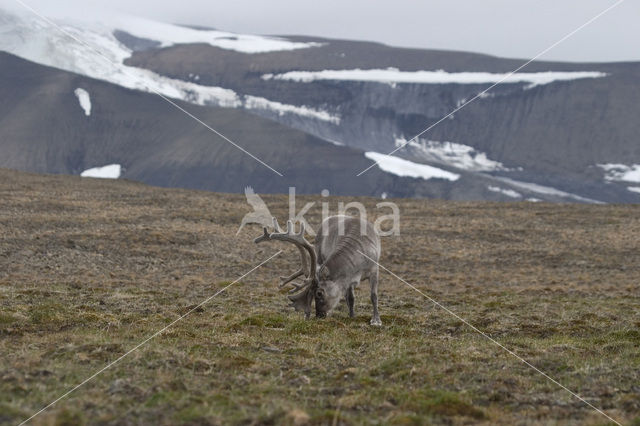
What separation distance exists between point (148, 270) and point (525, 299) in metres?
18.4

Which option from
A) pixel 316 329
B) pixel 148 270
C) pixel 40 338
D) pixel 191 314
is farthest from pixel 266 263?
pixel 40 338

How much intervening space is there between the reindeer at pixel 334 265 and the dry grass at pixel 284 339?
66 centimetres

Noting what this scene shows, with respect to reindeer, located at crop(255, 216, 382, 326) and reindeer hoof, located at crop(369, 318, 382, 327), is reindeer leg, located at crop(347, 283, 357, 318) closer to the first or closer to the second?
reindeer, located at crop(255, 216, 382, 326)

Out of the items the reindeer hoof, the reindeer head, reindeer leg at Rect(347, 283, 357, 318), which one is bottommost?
the reindeer hoof

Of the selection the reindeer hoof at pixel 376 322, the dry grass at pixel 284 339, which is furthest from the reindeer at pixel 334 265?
the dry grass at pixel 284 339

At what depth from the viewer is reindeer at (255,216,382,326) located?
18391 millimetres

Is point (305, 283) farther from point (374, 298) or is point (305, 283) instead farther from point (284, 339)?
point (284, 339)

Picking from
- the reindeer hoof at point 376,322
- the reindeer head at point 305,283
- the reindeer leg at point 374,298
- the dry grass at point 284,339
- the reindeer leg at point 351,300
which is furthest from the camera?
the reindeer leg at point 351,300

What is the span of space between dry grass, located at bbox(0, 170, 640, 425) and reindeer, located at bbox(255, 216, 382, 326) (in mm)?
664

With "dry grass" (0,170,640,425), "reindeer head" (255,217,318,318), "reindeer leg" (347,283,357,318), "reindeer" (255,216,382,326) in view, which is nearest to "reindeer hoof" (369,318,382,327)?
"reindeer" (255,216,382,326)

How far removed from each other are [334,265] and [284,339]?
133 inches

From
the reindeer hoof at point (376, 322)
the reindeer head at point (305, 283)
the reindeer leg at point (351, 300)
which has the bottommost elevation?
the reindeer hoof at point (376, 322)

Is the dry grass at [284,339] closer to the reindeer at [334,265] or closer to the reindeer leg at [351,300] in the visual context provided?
the reindeer leg at [351,300]

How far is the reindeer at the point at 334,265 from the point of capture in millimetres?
18391
